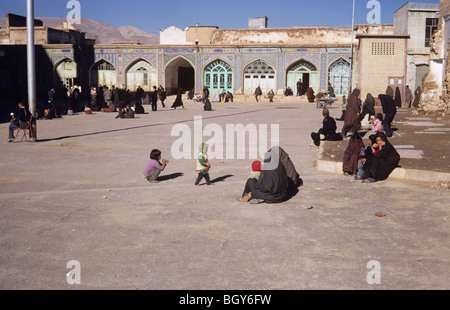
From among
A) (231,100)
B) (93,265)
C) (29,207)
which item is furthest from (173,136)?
(231,100)

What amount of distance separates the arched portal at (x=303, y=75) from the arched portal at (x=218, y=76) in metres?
4.43

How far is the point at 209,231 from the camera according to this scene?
5.69 meters

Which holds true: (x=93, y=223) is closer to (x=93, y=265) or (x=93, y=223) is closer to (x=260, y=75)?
(x=93, y=265)

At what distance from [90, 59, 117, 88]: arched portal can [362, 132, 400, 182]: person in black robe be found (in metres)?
32.0

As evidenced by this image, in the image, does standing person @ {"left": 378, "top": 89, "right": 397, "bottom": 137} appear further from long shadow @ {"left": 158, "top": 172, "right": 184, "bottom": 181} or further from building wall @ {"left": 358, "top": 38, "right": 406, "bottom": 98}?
building wall @ {"left": 358, "top": 38, "right": 406, "bottom": 98}

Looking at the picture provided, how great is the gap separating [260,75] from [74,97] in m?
16.5

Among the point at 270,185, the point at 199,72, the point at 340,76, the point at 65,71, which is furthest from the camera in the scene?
the point at 65,71

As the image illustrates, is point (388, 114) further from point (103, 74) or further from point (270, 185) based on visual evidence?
point (103, 74)

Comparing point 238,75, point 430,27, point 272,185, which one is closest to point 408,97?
point 430,27

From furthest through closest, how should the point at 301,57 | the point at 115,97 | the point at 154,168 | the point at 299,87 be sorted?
the point at 299,87
the point at 301,57
the point at 115,97
the point at 154,168

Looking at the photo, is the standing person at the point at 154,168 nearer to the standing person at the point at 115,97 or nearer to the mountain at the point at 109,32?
the standing person at the point at 115,97

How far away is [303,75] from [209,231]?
31.5 metres
